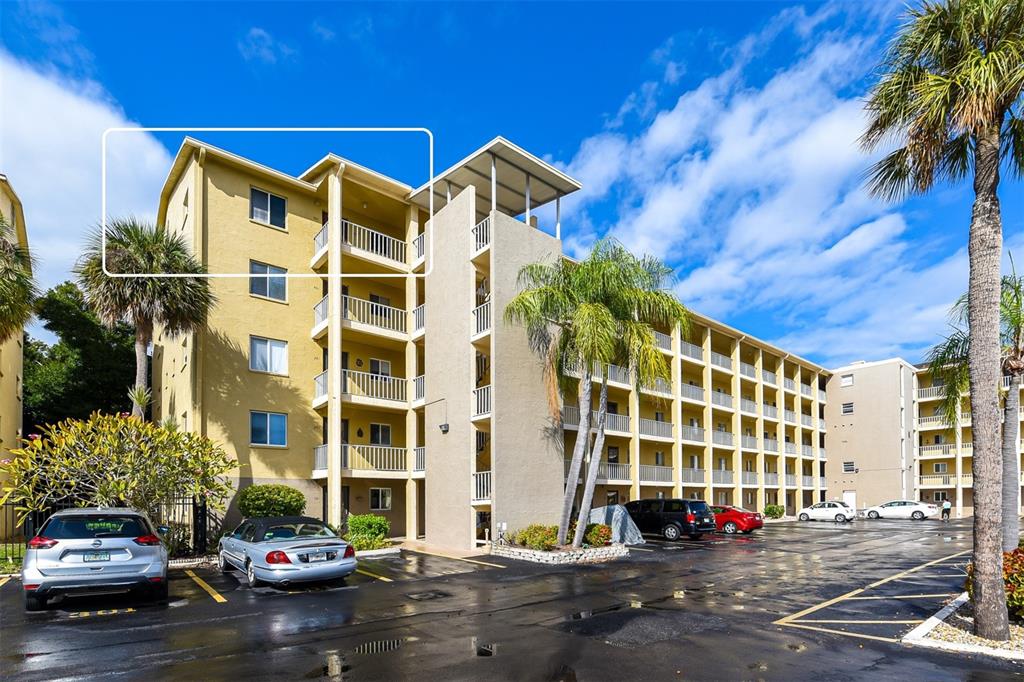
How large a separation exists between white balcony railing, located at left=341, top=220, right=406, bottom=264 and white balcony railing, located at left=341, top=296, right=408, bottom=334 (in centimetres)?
191

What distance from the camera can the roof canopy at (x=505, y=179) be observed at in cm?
2244

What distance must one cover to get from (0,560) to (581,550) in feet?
50.5

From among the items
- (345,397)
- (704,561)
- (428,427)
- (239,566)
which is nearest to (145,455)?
(239,566)

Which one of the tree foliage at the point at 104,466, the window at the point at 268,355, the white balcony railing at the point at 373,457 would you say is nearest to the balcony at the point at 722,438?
the white balcony railing at the point at 373,457

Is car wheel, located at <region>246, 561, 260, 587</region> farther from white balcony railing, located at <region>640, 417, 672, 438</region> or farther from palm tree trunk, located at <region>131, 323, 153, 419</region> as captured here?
white balcony railing, located at <region>640, 417, 672, 438</region>

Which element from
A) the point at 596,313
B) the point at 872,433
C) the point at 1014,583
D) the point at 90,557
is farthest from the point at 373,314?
the point at 872,433

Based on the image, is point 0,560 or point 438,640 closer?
point 438,640

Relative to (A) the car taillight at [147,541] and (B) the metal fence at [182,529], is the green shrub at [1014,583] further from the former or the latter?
(B) the metal fence at [182,529]

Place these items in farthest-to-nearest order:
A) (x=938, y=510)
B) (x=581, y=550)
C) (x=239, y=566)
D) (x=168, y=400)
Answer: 1. (x=938, y=510)
2. (x=168, y=400)
3. (x=581, y=550)
4. (x=239, y=566)

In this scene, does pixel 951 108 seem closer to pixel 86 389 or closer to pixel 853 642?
pixel 853 642

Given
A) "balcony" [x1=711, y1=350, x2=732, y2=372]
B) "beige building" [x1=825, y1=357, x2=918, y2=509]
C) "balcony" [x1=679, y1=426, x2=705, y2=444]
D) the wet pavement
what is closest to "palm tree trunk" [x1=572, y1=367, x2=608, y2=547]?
the wet pavement

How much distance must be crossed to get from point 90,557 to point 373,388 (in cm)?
1321

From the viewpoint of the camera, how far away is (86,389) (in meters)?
32.2

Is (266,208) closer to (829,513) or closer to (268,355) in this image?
(268,355)
